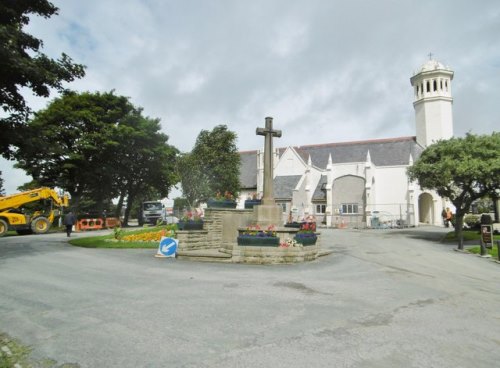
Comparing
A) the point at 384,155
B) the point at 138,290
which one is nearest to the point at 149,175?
the point at 384,155

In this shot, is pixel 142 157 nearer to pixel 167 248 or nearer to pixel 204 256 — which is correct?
pixel 167 248

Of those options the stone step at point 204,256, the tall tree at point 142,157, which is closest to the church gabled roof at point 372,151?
the tall tree at point 142,157

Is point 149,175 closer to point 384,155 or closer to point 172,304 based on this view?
point 384,155

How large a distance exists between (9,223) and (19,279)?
22221 mm

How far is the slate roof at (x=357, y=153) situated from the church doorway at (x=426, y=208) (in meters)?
5.08

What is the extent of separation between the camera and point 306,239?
46.0ft

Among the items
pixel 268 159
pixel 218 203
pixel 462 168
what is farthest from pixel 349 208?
pixel 218 203

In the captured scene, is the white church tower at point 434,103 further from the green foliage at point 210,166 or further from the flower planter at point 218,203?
the flower planter at point 218,203

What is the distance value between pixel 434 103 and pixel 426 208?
14.9 meters

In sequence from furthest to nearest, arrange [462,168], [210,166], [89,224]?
[210,166], [89,224], [462,168]

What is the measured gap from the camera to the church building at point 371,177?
4406 cm

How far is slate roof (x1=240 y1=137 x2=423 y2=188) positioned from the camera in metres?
49.2

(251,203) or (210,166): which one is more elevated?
(210,166)

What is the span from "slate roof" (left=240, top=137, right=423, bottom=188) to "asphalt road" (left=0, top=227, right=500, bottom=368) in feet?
130
